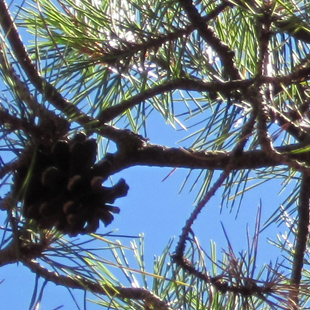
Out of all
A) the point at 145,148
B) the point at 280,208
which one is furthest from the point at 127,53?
the point at 280,208

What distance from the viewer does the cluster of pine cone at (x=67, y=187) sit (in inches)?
18.8

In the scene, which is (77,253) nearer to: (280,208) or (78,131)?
(78,131)

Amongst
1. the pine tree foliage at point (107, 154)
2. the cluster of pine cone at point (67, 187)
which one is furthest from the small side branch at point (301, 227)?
the cluster of pine cone at point (67, 187)

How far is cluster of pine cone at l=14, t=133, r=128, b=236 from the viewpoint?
18.8 inches

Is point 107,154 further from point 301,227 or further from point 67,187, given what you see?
point 301,227

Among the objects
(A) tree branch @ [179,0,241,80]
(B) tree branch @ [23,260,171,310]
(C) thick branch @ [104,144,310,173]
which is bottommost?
(B) tree branch @ [23,260,171,310]

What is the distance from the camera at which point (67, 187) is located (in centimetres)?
49

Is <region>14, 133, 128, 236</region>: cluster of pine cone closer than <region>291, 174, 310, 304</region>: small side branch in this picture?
Yes

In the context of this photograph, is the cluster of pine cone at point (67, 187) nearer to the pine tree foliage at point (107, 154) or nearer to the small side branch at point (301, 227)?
the pine tree foliage at point (107, 154)

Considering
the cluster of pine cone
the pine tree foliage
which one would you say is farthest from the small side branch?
the cluster of pine cone

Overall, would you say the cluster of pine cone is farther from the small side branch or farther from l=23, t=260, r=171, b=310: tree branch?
the small side branch

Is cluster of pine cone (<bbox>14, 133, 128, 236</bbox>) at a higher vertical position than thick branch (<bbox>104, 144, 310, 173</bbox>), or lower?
lower

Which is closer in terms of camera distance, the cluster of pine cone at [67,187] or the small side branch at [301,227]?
the cluster of pine cone at [67,187]

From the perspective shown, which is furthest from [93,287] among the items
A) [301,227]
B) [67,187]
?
[301,227]
